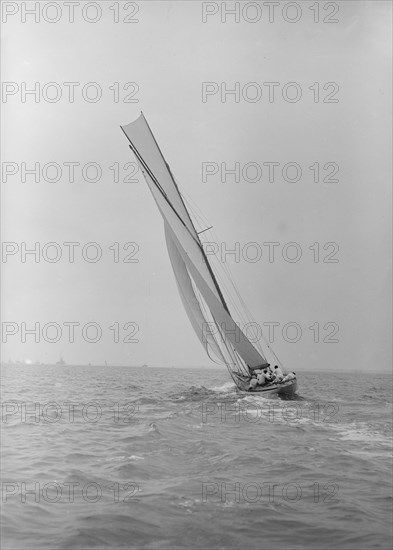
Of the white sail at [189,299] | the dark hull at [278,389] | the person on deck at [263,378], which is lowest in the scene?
the dark hull at [278,389]

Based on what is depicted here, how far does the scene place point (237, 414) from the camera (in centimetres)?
1162

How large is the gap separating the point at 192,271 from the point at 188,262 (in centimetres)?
29

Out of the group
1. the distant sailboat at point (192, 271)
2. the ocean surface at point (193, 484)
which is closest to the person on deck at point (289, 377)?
the distant sailboat at point (192, 271)

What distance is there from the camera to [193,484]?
18.1 ft

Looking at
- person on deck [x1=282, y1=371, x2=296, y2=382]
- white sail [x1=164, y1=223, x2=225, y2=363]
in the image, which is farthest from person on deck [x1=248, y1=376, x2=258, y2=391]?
white sail [x1=164, y1=223, x2=225, y2=363]

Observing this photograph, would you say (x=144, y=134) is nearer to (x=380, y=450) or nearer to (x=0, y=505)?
(x=380, y=450)

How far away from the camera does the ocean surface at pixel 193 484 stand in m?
4.24

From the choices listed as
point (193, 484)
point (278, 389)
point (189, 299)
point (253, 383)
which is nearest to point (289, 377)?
point (278, 389)

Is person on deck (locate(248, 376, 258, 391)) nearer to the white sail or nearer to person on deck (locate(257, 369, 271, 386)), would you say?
person on deck (locate(257, 369, 271, 386))

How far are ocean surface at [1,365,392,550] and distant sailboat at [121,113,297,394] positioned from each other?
4.36 metres

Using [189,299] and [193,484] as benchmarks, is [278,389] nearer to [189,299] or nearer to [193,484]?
[189,299]

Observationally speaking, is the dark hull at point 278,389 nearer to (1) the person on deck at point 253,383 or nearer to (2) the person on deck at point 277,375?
(1) the person on deck at point 253,383

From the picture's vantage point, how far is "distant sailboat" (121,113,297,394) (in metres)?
13.7

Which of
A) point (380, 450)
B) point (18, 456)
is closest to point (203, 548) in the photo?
point (18, 456)
